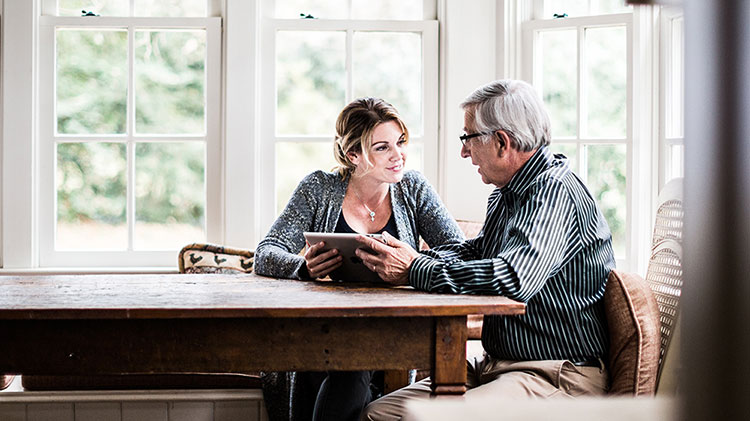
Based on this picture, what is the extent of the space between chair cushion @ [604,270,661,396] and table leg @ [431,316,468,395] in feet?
1.25

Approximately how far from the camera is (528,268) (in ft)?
5.77

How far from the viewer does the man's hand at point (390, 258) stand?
6.35 feet

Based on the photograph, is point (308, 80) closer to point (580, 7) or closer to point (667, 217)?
point (580, 7)

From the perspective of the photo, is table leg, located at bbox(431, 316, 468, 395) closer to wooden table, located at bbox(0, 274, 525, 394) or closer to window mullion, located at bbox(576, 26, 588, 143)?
wooden table, located at bbox(0, 274, 525, 394)

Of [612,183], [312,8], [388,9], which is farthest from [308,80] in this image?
[612,183]

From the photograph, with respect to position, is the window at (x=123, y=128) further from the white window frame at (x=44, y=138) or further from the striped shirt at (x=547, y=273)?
the striped shirt at (x=547, y=273)

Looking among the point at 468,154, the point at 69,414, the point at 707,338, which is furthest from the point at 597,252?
the point at 69,414

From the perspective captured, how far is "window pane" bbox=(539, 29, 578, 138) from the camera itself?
334 cm

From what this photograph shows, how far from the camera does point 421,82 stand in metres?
3.56

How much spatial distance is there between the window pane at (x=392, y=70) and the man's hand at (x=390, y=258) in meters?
1.69

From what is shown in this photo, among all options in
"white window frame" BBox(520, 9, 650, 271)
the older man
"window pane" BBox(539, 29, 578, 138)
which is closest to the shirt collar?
the older man

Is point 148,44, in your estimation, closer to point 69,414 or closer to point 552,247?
point 69,414

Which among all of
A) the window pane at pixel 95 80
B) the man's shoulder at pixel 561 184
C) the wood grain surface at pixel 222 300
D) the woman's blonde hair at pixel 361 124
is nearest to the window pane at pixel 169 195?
the window pane at pixel 95 80

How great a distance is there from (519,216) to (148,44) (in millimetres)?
2264
